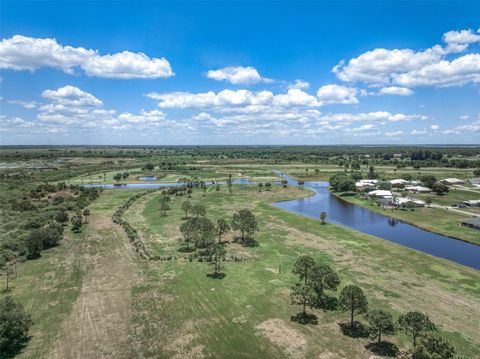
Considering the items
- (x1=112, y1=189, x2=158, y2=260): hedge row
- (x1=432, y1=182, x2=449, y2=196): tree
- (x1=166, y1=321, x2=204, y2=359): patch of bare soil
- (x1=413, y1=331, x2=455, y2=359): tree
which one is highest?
(x1=432, y1=182, x2=449, y2=196): tree

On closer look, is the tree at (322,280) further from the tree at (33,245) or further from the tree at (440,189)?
the tree at (440,189)

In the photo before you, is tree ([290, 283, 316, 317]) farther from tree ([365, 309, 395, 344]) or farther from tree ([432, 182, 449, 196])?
tree ([432, 182, 449, 196])

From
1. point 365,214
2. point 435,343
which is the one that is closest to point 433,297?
point 435,343

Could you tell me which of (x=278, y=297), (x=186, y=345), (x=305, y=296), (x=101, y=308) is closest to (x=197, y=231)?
(x=278, y=297)

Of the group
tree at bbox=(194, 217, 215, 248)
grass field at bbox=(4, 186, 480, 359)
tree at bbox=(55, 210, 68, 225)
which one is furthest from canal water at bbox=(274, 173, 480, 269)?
tree at bbox=(55, 210, 68, 225)

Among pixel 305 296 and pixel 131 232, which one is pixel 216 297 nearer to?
pixel 305 296

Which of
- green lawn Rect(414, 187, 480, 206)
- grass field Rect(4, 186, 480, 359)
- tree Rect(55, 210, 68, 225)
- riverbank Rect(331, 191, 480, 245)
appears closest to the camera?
grass field Rect(4, 186, 480, 359)
